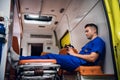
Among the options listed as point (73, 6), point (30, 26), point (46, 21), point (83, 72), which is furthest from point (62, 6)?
point (83, 72)

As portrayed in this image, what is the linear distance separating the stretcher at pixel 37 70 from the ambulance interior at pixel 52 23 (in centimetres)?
20

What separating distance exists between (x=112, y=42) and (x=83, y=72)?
621 millimetres

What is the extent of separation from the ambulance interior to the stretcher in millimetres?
198

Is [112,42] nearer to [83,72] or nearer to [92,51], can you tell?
[92,51]

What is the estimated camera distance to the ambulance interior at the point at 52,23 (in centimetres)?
278

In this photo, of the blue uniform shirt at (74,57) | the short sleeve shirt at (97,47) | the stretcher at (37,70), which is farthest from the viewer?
the short sleeve shirt at (97,47)

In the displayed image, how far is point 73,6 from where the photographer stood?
484 centimetres

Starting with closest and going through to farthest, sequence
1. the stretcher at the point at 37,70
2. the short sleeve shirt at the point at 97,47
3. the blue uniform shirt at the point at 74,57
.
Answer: the stretcher at the point at 37,70
the blue uniform shirt at the point at 74,57
the short sleeve shirt at the point at 97,47

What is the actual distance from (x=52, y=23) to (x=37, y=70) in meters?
4.81

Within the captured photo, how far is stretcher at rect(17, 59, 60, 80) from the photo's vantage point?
81.5 inches

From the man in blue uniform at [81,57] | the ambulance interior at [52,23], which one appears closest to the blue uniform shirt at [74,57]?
Result: the man in blue uniform at [81,57]

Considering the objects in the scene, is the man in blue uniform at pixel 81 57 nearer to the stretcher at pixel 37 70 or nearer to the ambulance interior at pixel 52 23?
Result: the ambulance interior at pixel 52 23

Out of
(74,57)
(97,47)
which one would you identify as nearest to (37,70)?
(74,57)

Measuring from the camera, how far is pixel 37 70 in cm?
208
